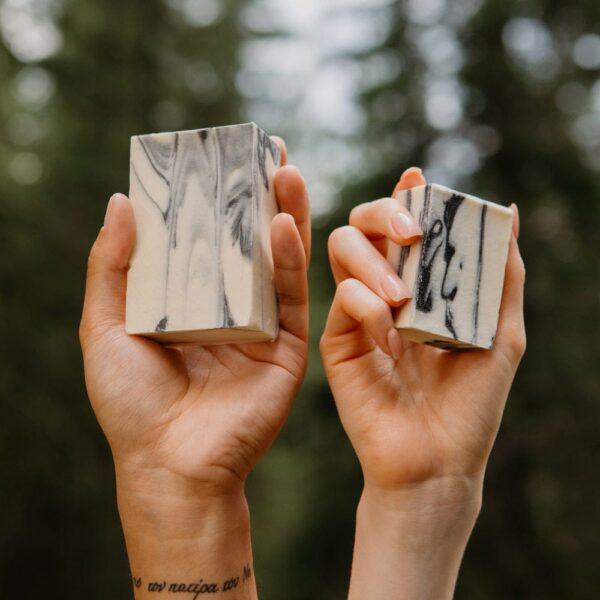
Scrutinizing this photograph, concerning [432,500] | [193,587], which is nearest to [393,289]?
[432,500]

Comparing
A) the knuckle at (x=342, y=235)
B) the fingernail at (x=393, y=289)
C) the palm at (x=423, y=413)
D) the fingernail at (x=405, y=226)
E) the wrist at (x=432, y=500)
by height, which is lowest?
the wrist at (x=432, y=500)

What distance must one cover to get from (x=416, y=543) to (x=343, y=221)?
13.7 ft

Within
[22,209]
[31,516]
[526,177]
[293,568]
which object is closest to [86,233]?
[22,209]

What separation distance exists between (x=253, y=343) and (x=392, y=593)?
739mm

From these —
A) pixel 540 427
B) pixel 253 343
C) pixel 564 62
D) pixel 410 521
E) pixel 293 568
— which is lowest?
pixel 293 568

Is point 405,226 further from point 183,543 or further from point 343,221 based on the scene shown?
point 343,221

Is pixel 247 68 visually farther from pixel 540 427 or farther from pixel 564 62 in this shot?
pixel 540 427

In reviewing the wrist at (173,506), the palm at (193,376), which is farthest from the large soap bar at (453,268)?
the wrist at (173,506)

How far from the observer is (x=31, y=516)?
22.6 ft

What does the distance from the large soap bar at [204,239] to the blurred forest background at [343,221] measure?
3.53 meters

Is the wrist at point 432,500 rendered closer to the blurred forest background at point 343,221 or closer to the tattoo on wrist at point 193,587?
the tattoo on wrist at point 193,587

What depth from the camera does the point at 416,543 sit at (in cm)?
172

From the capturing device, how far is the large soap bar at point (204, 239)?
1.87 meters

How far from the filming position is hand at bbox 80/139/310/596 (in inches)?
70.7
